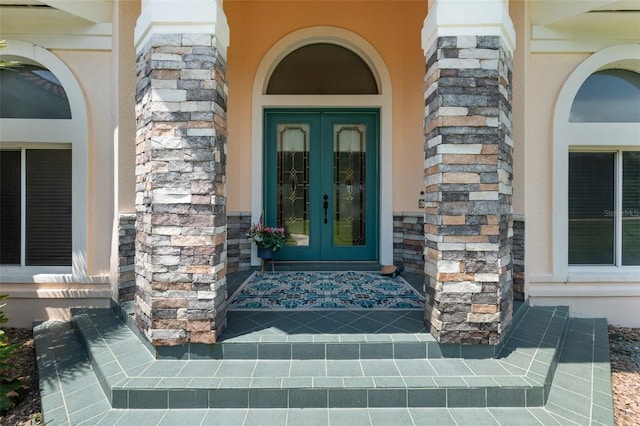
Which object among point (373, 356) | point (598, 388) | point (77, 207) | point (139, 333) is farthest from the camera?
point (77, 207)

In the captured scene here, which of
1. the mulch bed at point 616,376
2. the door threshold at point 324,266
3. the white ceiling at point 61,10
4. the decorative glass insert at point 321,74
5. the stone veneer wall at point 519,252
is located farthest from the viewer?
the decorative glass insert at point 321,74

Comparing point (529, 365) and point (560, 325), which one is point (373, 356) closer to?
point (529, 365)

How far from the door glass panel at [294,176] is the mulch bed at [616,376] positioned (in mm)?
3312

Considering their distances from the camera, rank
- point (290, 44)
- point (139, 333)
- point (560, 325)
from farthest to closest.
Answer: point (290, 44) < point (560, 325) < point (139, 333)

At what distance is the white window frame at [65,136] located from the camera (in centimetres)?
410

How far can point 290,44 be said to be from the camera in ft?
17.3

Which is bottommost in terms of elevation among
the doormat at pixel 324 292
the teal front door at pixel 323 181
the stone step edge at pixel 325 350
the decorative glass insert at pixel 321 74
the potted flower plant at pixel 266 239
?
the stone step edge at pixel 325 350

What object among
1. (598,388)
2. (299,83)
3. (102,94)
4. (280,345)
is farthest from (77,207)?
(598,388)

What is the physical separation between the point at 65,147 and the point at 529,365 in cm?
541

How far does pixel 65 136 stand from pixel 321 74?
3.53 metres

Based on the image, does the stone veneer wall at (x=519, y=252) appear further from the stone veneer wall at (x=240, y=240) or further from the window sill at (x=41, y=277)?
the window sill at (x=41, y=277)

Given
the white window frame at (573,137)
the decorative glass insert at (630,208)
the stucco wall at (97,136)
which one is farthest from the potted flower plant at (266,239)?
the decorative glass insert at (630,208)

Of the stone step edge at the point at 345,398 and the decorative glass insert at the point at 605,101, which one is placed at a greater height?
the decorative glass insert at the point at 605,101

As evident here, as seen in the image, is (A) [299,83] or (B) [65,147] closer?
(B) [65,147]
